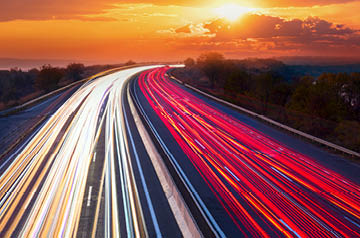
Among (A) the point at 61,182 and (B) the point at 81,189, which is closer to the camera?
(B) the point at 81,189

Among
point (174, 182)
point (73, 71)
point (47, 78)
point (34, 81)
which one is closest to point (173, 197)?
point (174, 182)

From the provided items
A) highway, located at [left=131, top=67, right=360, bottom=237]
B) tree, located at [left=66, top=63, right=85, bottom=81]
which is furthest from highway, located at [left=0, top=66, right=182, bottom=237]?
tree, located at [left=66, top=63, right=85, bottom=81]

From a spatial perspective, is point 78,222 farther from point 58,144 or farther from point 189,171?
point 58,144

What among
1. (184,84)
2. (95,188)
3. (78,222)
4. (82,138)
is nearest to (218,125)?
(82,138)

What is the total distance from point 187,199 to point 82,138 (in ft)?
45.6

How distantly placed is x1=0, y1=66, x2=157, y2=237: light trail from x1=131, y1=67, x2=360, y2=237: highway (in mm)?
2992

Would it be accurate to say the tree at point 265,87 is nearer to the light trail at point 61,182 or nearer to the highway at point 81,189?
the light trail at point 61,182

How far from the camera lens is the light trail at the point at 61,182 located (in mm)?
12492

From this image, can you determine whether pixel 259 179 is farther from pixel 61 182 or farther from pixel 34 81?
pixel 34 81

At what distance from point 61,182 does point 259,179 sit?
9925 millimetres

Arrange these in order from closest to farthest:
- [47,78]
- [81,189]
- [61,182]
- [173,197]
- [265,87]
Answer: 1. [173,197]
2. [81,189]
3. [61,182]
4. [265,87]
5. [47,78]

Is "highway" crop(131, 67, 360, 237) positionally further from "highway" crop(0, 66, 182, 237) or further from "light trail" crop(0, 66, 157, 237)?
"light trail" crop(0, 66, 157, 237)

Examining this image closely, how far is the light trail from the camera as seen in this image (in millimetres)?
12492

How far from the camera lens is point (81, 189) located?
52.0 ft
